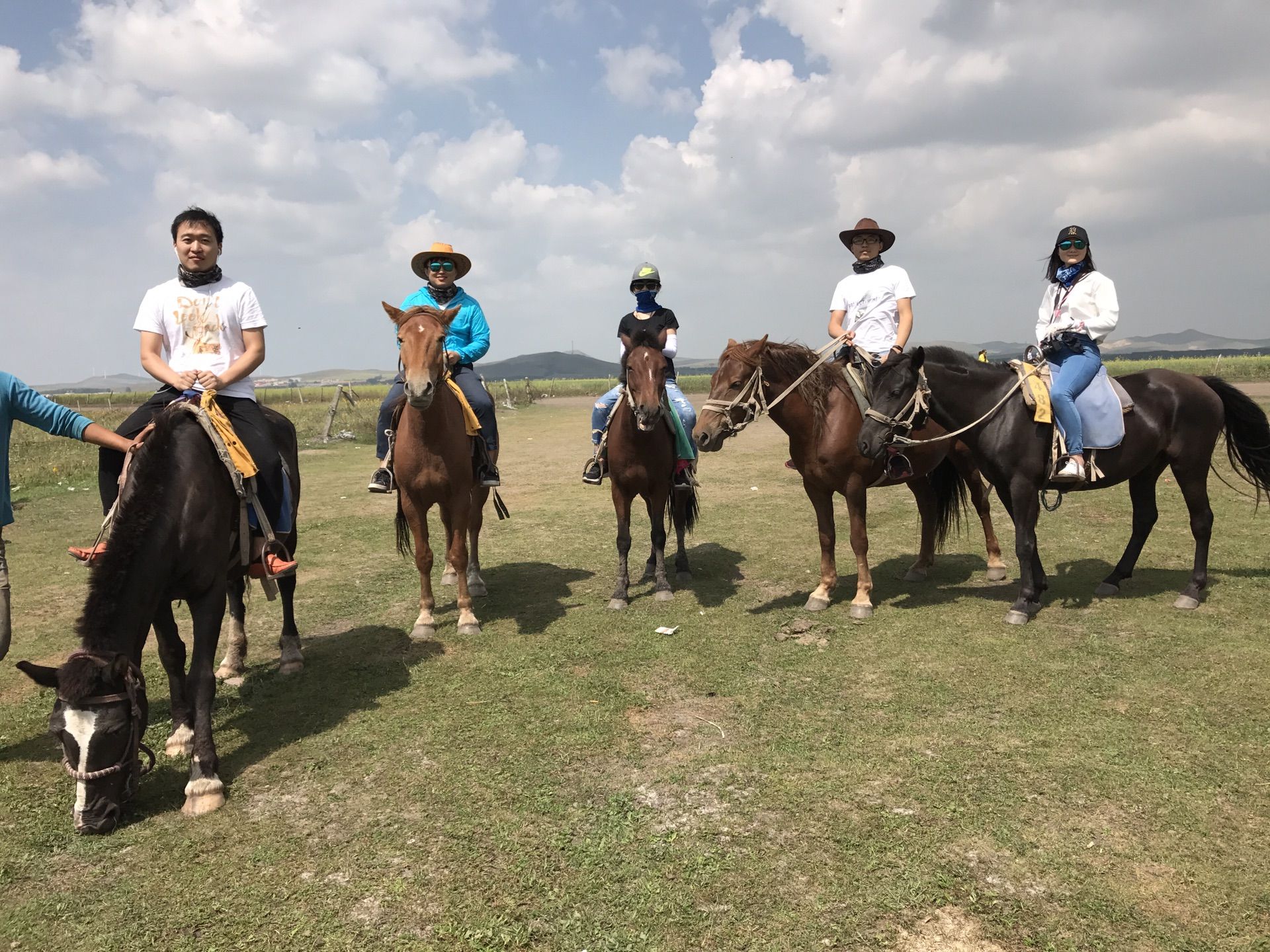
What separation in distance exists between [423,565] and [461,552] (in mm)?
364

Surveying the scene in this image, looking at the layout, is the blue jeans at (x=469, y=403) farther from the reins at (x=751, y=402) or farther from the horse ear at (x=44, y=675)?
the horse ear at (x=44, y=675)

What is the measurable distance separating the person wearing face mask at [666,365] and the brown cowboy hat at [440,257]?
160cm

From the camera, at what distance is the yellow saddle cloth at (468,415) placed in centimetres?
635

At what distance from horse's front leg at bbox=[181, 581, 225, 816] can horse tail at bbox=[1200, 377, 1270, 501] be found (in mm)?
8042

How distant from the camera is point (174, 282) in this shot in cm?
439

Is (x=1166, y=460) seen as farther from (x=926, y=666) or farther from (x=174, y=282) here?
(x=174, y=282)

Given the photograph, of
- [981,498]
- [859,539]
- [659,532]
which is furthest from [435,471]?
[981,498]

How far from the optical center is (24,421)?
3.93 m

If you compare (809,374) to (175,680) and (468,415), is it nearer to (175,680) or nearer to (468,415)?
(468,415)

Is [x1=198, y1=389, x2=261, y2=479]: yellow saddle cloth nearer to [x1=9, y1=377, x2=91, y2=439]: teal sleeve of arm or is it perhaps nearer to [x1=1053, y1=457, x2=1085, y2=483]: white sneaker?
[x1=9, y1=377, x2=91, y2=439]: teal sleeve of arm

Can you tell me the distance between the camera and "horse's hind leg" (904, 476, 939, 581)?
734cm

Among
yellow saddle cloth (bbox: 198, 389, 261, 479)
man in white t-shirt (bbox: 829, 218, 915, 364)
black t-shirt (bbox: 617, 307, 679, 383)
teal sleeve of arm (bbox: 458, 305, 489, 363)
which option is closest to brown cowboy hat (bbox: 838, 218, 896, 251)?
man in white t-shirt (bbox: 829, 218, 915, 364)

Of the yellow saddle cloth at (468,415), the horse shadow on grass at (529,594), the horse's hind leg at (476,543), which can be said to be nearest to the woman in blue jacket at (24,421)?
the yellow saddle cloth at (468,415)

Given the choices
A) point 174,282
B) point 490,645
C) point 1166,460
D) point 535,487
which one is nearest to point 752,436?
point 535,487
